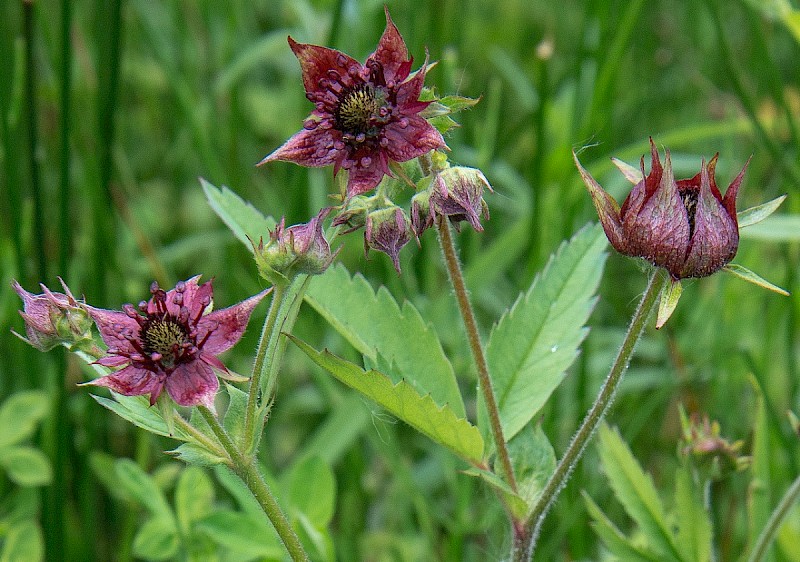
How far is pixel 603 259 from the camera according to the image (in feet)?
6.61

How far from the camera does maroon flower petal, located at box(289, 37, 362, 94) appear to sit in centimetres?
165

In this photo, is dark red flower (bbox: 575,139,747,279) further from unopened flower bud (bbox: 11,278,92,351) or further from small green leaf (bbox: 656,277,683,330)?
unopened flower bud (bbox: 11,278,92,351)

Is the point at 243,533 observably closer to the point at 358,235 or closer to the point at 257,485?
the point at 257,485

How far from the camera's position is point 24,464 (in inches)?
92.9

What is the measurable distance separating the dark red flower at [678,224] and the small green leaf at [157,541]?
138 centimetres

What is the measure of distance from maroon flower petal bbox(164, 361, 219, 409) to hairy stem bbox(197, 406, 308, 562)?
64 mm

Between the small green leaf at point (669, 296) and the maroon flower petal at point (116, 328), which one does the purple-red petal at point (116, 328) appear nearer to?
the maroon flower petal at point (116, 328)

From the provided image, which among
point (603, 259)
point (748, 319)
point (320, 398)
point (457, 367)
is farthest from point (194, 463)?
point (748, 319)

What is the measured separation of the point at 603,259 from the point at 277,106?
3.00 metres

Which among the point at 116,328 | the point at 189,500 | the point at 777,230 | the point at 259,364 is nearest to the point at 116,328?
the point at 116,328

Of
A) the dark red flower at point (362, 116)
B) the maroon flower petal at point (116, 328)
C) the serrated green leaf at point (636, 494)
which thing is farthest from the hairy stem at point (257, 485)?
the serrated green leaf at point (636, 494)

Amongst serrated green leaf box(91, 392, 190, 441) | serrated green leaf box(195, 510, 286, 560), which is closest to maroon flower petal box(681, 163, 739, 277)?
serrated green leaf box(91, 392, 190, 441)

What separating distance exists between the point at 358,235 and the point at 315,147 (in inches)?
70.8

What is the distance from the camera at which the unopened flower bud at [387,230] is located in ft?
5.26
